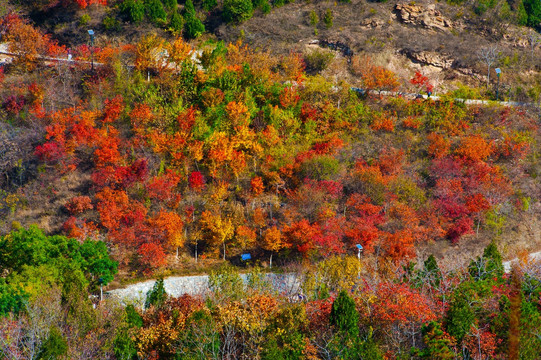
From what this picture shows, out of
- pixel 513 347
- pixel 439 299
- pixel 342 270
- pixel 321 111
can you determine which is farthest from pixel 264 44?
pixel 513 347

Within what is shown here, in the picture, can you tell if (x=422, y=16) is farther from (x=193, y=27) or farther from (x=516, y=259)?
(x=516, y=259)

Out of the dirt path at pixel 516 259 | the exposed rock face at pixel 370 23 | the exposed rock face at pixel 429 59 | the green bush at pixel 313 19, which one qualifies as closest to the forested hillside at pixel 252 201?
the dirt path at pixel 516 259

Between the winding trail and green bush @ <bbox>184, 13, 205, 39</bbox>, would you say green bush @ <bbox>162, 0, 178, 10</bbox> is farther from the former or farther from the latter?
the winding trail

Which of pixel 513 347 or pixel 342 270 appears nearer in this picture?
pixel 513 347

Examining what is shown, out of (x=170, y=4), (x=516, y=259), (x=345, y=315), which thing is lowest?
→ (x=516, y=259)

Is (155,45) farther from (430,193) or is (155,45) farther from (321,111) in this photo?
(430,193)

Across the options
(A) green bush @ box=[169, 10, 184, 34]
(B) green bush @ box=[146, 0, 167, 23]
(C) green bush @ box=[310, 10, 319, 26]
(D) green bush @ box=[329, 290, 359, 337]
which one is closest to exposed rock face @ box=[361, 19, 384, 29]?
(C) green bush @ box=[310, 10, 319, 26]

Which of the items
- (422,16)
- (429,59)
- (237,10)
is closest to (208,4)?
(237,10)
